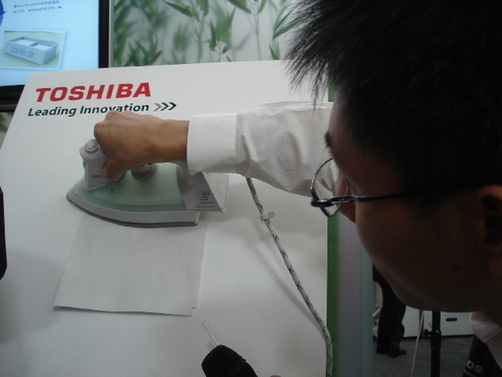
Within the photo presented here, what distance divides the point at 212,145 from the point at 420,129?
39 centimetres

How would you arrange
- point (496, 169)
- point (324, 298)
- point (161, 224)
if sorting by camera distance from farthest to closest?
point (161, 224), point (324, 298), point (496, 169)

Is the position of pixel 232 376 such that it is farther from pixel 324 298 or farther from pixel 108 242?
pixel 108 242

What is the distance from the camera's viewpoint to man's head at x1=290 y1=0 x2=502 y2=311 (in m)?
0.30

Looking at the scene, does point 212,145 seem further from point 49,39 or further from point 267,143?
point 49,39

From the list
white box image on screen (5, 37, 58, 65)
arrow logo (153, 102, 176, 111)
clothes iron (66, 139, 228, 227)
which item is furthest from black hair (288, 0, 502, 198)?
white box image on screen (5, 37, 58, 65)

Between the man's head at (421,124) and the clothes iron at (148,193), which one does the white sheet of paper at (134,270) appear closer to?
the clothes iron at (148,193)

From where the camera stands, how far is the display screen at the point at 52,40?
138cm

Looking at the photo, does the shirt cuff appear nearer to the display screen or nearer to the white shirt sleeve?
the white shirt sleeve

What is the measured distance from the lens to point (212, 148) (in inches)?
25.7

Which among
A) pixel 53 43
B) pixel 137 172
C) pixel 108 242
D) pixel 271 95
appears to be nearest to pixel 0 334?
pixel 108 242

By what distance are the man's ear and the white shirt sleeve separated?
32 cm

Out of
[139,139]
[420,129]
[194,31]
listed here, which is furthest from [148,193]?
[194,31]

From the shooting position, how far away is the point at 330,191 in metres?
0.69

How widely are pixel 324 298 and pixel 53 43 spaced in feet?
4.25
